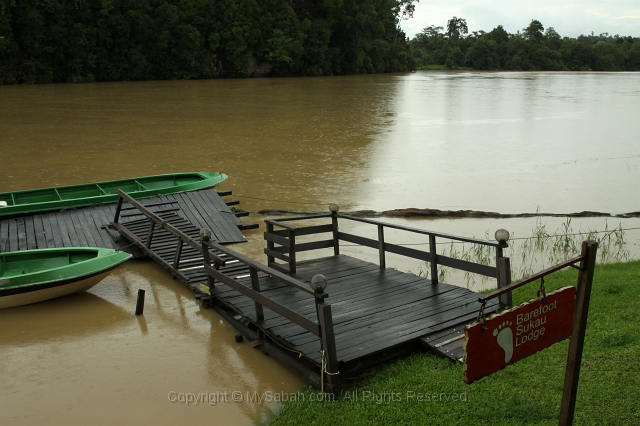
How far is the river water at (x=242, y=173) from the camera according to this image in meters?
5.93

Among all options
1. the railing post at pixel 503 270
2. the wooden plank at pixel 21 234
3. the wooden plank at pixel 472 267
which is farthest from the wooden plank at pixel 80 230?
the railing post at pixel 503 270

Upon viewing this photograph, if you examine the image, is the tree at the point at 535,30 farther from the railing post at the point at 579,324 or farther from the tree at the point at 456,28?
the railing post at the point at 579,324

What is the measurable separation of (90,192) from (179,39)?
4461 cm

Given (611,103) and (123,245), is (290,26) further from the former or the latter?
(123,245)

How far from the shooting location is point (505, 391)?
4652 millimetres

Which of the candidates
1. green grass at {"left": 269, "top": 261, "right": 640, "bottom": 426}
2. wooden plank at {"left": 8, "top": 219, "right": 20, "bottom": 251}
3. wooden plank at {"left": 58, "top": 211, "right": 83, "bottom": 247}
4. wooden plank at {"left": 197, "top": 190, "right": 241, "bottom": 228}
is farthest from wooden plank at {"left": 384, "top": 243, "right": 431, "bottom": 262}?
wooden plank at {"left": 8, "top": 219, "right": 20, "bottom": 251}

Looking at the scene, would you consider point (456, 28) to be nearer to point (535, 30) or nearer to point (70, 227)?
point (535, 30)

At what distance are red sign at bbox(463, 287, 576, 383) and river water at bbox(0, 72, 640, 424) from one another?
2657 millimetres

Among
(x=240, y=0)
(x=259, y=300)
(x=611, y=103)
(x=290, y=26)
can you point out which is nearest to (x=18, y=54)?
(x=240, y=0)

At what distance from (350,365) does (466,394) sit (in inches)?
40.6

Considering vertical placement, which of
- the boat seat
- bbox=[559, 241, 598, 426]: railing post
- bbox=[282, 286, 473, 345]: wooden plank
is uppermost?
A: bbox=[559, 241, 598, 426]: railing post

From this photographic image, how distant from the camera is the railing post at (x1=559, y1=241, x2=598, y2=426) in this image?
3289 millimetres

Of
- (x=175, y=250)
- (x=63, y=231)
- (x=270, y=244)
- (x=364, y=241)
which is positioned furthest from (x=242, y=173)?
(x=364, y=241)

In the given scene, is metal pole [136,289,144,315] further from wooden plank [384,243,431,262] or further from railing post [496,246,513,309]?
railing post [496,246,513,309]
